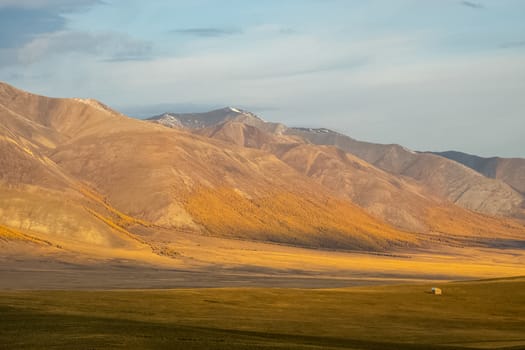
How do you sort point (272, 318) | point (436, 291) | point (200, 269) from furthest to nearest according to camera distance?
point (200, 269) < point (436, 291) < point (272, 318)

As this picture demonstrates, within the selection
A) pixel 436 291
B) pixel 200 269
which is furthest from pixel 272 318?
pixel 200 269

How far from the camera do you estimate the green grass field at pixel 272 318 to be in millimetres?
39500

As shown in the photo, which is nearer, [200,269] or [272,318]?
[272,318]

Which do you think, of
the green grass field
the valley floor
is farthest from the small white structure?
the valley floor

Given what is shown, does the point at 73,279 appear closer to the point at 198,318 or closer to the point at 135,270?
the point at 135,270

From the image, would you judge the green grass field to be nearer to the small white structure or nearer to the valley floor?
the small white structure

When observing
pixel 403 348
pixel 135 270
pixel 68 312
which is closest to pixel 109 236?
pixel 135 270

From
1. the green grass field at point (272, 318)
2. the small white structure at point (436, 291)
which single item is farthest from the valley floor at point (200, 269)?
the green grass field at point (272, 318)

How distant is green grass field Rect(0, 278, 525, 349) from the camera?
1555 inches

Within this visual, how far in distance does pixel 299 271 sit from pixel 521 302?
86698mm

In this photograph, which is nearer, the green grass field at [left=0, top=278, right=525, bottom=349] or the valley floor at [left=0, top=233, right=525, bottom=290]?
the green grass field at [left=0, top=278, right=525, bottom=349]

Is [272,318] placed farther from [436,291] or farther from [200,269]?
[200,269]

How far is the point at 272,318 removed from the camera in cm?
5544

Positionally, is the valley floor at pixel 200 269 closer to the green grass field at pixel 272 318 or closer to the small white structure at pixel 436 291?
the small white structure at pixel 436 291
